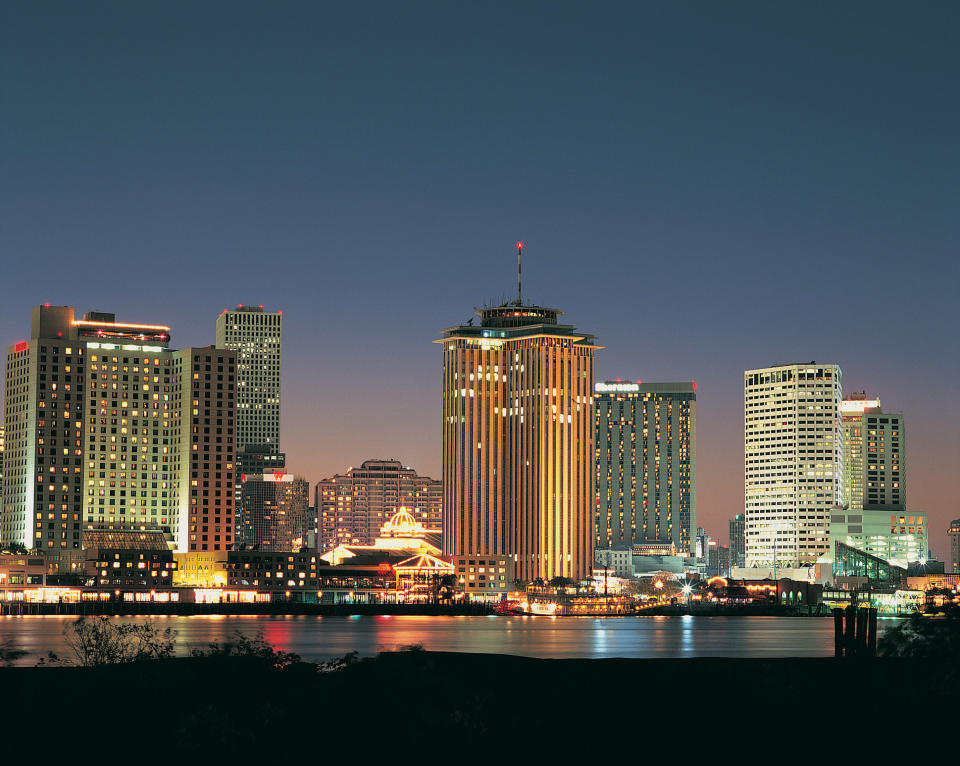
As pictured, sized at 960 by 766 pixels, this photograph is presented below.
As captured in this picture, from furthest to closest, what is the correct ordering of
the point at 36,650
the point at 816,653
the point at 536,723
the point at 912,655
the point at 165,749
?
the point at 816,653, the point at 36,650, the point at 912,655, the point at 536,723, the point at 165,749

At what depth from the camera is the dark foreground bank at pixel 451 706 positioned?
71.4 m

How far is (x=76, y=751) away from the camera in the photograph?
6994 centimetres

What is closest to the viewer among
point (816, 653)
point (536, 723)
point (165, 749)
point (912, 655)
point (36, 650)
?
point (165, 749)

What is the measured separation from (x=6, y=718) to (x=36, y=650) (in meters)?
95.5

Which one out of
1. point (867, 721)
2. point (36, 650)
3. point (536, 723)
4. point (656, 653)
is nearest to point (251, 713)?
point (536, 723)

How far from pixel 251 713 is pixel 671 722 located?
877 inches

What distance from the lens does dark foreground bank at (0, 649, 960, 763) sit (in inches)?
2810

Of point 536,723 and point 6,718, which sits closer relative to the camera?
point 6,718

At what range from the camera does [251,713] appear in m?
71.9

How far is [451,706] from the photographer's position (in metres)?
75.8

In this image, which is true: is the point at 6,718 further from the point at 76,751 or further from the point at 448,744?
the point at 448,744

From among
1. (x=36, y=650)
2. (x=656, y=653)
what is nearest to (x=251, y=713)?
(x=36, y=650)

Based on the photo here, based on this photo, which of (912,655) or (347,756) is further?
(912,655)

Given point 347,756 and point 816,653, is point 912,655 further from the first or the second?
point 816,653
